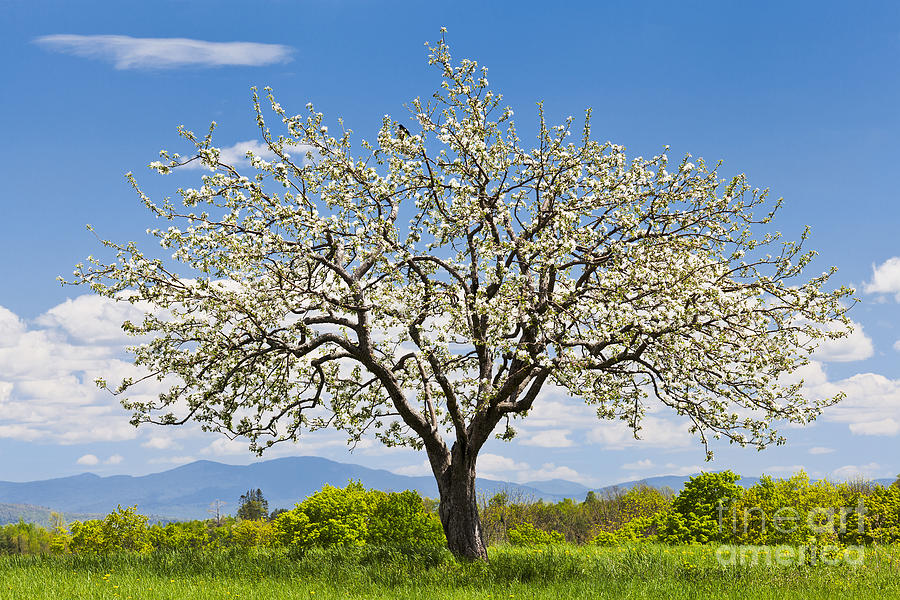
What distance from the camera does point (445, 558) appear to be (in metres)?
17.0

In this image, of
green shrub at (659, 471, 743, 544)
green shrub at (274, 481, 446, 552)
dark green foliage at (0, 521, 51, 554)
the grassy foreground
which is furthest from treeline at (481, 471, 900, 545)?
dark green foliage at (0, 521, 51, 554)

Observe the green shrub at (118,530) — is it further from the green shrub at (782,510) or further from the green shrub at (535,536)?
the green shrub at (782,510)

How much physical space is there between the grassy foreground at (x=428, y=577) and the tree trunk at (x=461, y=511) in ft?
1.90

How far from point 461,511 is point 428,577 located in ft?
8.81

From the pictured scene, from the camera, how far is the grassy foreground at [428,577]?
43.4 feet

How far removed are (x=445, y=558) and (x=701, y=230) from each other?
10390 mm

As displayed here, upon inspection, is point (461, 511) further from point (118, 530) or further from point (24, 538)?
point (24, 538)

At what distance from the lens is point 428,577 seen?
14953 mm

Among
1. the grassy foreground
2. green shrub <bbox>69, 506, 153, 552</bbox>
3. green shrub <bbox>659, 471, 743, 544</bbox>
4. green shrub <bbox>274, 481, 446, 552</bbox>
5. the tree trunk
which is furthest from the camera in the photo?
green shrub <bbox>69, 506, 153, 552</bbox>

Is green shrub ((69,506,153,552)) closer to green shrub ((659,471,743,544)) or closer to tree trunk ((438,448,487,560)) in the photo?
tree trunk ((438,448,487,560))

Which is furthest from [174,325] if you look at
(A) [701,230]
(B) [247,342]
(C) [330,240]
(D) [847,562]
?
(D) [847,562]

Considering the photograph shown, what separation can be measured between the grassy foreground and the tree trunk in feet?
1.90

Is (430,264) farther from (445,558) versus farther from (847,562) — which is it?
(847,562)

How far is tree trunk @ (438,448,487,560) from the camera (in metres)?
17.3
